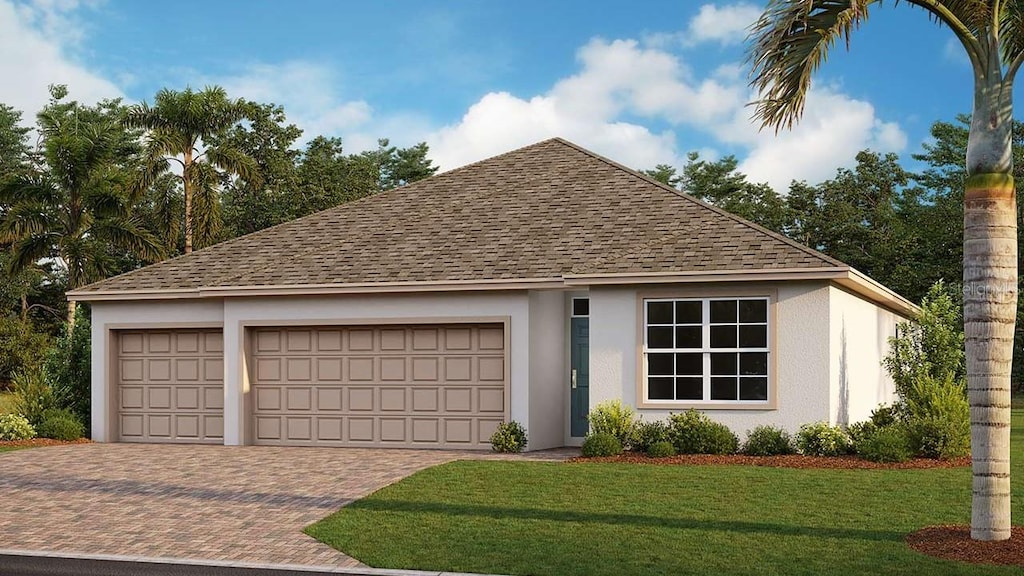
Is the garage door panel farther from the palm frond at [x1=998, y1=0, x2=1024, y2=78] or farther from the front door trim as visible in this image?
the palm frond at [x1=998, y1=0, x2=1024, y2=78]

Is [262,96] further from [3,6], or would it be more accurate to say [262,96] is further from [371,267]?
[371,267]

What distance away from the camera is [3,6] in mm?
27734

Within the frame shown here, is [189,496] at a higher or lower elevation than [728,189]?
lower

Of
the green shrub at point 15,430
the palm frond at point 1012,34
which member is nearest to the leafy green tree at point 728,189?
the green shrub at point 15,430

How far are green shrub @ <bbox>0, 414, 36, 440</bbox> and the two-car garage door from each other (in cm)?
165

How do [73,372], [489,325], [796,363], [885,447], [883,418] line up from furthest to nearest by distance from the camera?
[73,372]
[489,325]
[883,418]
[796,363]
[885,447]

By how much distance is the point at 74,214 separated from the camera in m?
32.5

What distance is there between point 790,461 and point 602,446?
108 inches

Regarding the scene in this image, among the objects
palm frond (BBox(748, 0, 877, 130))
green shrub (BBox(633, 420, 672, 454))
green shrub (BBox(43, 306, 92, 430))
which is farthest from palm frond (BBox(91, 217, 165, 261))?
palm frond (BBox(748, 0, 877, 130))

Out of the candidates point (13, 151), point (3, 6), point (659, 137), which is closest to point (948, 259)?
point (659, 137)

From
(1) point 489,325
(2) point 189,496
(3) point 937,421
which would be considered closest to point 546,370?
(1) point 489,325

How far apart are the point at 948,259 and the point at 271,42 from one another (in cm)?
2824

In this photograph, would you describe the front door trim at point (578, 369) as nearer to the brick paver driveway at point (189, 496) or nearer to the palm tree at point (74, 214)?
the brick paver driveway at point (189, 496)

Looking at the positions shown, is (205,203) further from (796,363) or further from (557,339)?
(796,363)
